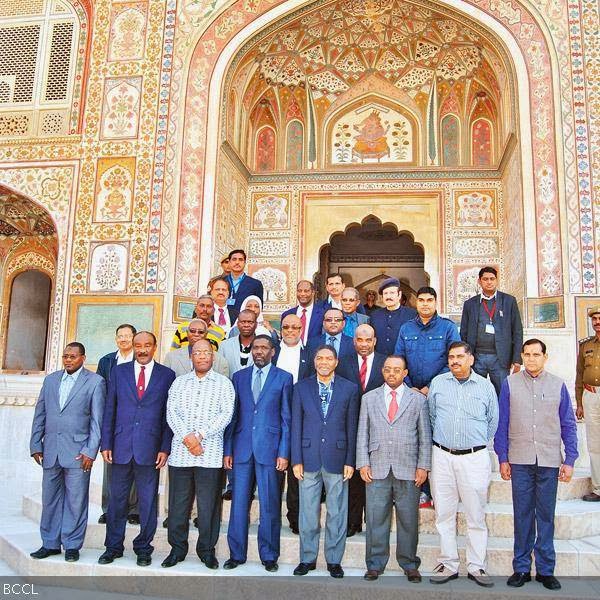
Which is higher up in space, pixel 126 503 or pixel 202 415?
pixel 202 415

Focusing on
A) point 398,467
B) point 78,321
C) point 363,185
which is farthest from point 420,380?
point 363,185

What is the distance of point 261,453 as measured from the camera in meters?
3.83

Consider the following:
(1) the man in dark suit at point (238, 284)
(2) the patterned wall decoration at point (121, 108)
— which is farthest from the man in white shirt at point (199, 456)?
(2) the patterned wall decoration at point (121, 108)

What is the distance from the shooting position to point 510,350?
4801 millimetres

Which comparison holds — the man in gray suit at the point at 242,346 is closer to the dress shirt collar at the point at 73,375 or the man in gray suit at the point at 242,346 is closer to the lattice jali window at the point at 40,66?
the dress shirt collar at the point at 73,375

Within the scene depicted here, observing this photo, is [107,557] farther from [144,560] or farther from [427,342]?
[427,342]

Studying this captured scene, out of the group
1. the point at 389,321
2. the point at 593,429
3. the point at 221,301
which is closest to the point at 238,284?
the point at 221,301

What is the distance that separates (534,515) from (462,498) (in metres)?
0.43

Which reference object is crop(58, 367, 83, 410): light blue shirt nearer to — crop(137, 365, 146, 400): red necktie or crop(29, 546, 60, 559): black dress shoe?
crop(137, 365, 146, 400): red necktie

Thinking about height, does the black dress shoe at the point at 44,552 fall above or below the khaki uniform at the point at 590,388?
below

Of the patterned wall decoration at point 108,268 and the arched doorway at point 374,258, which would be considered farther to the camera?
the arched doorway at point 374,258

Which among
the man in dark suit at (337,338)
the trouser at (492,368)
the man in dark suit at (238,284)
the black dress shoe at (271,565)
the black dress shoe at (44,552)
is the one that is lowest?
the black dress shoe at (44,552)

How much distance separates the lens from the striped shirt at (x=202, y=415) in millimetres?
3807

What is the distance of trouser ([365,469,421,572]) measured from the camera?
3.66 m
